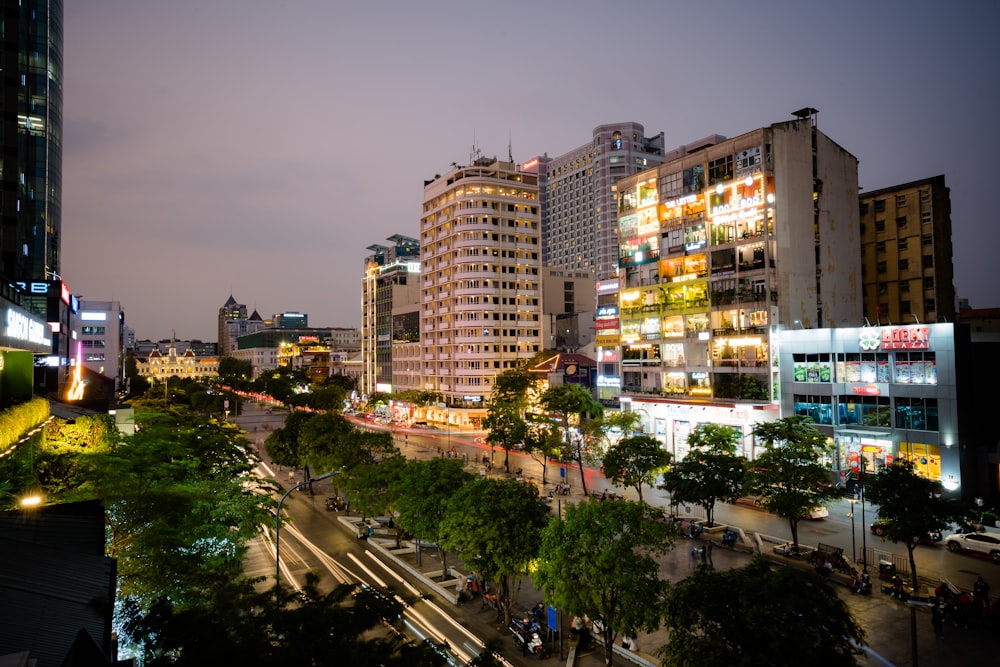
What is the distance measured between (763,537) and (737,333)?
26732 millimetres

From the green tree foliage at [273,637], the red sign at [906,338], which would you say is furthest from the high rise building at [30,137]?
the red sign at [906,338]

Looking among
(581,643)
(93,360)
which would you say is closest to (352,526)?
(581,643)

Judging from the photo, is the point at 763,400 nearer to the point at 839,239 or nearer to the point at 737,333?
the point at 737,333

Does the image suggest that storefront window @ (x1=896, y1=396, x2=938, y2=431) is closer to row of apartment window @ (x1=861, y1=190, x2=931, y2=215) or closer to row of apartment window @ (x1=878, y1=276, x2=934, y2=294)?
row of apartment window @ (x1=878, y1=276, x2=934, y2=294)

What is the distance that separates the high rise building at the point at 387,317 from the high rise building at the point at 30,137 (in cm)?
6360

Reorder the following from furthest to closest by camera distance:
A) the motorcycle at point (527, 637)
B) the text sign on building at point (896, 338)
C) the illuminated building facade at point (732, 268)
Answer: the illuminated building facade at point (732, 268) < the text sign on building at point (896, 338) < the motorcycle at point (527, 637)

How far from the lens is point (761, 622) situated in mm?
15273

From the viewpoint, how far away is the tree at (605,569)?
71.0ft

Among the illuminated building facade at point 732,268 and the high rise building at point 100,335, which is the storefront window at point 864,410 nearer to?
the illuminated building facade at point 732,268

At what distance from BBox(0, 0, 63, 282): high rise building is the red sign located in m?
86.2

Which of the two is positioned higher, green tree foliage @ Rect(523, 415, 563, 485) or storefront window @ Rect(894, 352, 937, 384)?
storefront window @ Rect(894, 352, 937, 384)

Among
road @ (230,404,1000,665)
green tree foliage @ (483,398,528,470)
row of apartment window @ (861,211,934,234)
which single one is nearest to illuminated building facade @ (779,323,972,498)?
road @ (230,404,1000,665)

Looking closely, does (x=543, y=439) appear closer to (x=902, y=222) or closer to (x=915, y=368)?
(x=915, y=368)

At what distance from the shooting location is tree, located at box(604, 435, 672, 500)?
4538 centimetres
